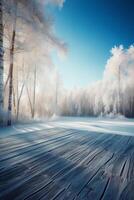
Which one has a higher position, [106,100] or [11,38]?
[11,38]

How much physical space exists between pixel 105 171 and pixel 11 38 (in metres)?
5.42

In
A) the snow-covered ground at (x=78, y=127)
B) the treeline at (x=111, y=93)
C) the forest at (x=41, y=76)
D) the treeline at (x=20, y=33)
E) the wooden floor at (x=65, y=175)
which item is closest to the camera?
the wooden floor at (x=65, y=175)

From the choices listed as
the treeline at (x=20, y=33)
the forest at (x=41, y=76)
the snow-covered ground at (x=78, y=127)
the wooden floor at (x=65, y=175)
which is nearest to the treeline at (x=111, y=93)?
the forest at (x=41, y=76)

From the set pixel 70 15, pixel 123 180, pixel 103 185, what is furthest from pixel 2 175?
pixel 70 15

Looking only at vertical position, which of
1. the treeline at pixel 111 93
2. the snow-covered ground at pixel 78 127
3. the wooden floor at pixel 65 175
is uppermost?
the treeline at pixel 111 93

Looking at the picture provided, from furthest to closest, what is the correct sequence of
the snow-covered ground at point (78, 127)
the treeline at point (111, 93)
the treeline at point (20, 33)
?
the treeline at point (111, 93) < the treeline at point (20, 33) < the snow-covered ground at point (78, 127)

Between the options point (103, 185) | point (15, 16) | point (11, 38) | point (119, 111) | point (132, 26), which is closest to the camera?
point (103, 185)

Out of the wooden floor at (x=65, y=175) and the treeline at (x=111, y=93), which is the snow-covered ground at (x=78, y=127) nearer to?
the wooden floor at (x=65, y=175)

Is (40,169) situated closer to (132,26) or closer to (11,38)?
(11,38)

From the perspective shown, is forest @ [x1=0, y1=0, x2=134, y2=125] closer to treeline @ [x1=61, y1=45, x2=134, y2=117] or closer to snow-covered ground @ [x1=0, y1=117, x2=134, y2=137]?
treeline @ [x1=61, y1=45, x2=134, y2=117]

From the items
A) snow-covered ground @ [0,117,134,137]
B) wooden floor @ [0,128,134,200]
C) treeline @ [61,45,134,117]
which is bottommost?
snow-covered ground @ [0,117,134,137]

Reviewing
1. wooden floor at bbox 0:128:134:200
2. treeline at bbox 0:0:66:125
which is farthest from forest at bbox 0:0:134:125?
wooden floor at bbox 0:128:134:200

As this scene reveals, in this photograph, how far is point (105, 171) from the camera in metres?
1.58

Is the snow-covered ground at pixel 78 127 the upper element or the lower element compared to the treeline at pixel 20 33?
lower
